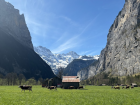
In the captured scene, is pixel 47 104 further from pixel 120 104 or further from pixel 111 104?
pixel 120 104

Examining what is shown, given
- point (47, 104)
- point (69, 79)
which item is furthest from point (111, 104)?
point (69, 79)

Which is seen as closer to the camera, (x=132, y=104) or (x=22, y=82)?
(x=132, y=104)

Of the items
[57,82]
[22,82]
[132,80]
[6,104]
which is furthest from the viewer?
[132,80]

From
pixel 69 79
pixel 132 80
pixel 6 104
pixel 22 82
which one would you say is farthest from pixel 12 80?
pixel 132 80

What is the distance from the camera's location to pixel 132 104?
1812cm

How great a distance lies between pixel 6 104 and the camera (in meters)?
17.2

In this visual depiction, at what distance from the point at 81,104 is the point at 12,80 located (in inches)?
5705

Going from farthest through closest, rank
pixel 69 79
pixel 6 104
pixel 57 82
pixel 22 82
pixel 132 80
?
pixel 132 80
pixel 22 82
pixel 57 82
pixel 69 79
pixel 6 104

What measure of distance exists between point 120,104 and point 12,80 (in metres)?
148

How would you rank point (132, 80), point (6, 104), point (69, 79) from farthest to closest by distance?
point (132, 80) < point (69, 79) < point (6, 104)

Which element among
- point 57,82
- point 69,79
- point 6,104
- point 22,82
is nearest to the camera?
point 6,104

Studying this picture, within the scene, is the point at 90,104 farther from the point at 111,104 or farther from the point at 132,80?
the point at 132,80

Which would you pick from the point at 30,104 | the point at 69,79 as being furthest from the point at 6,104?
the point at 69,79

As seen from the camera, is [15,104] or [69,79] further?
[69,79]
